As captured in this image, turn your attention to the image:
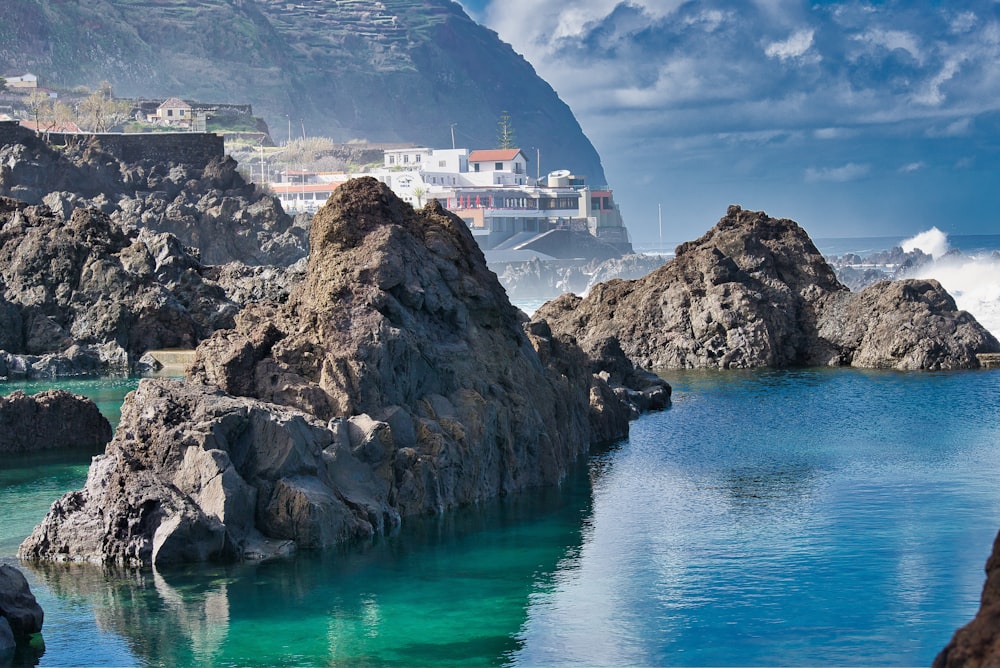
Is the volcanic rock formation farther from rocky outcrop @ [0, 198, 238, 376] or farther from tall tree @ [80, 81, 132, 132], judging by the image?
tall tree @ [80, 81, 132, 132]

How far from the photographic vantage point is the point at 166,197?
85750mm

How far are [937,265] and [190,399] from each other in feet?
272

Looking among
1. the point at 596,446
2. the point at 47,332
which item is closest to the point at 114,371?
the point at 47,332

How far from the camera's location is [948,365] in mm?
41625

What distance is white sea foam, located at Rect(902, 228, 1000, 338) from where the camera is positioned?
2422 inches

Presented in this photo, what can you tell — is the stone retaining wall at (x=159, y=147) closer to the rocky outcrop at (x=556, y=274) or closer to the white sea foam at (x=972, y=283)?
the rocky outcrop at (x=556, y=274)

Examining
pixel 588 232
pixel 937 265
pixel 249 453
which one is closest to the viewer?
pixel 249 453

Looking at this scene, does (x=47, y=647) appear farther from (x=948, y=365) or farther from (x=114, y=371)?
(x=948, y=365)

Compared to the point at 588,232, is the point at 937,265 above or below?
below

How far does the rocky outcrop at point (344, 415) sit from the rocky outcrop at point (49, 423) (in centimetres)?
539

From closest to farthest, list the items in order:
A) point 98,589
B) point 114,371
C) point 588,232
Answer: point 98,589, point 114,371, point 588,232

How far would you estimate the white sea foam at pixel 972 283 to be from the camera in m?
61.5

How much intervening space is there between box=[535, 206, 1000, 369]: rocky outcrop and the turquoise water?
1780 centimetres

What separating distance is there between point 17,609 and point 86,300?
2968 cm
